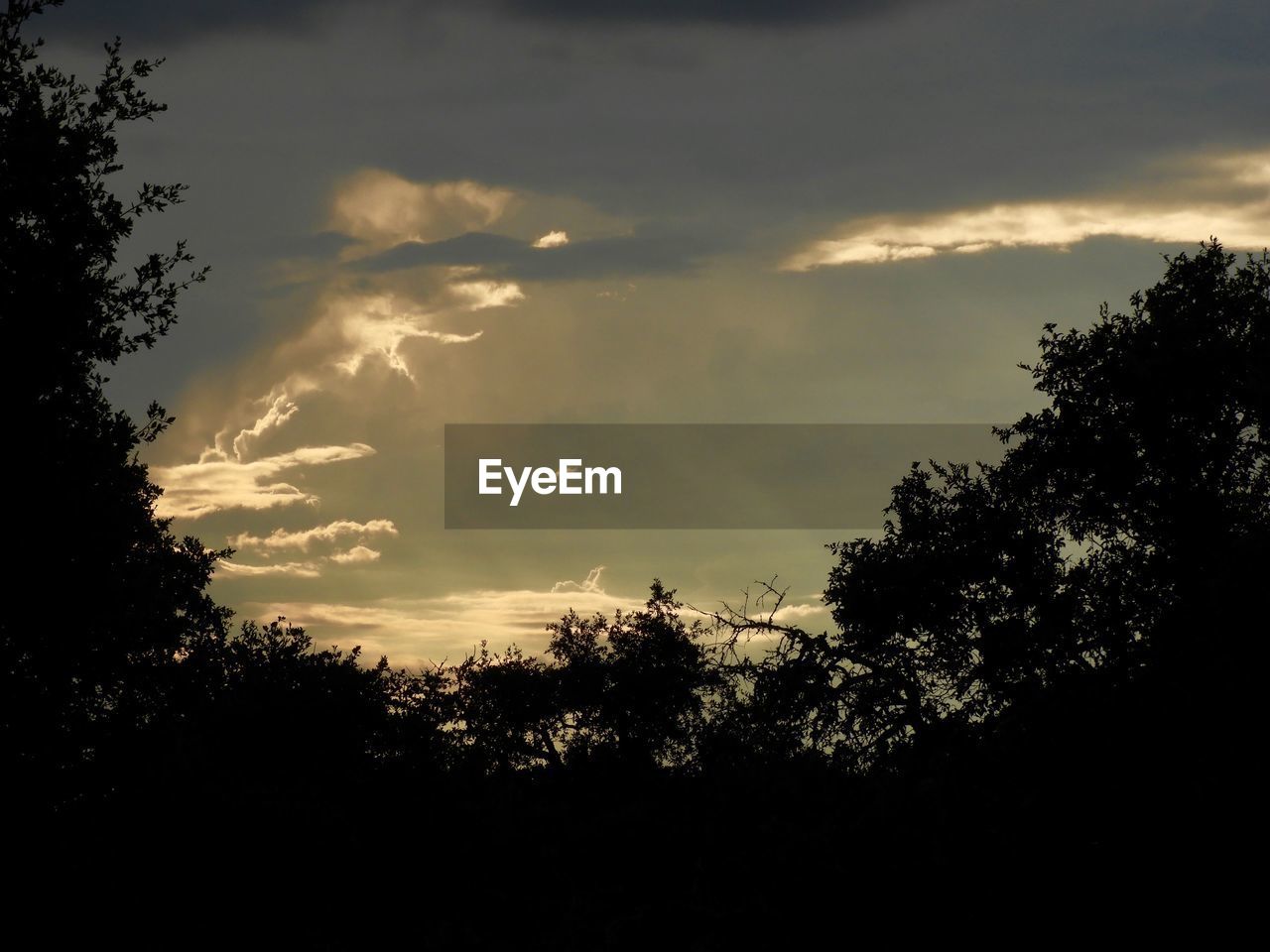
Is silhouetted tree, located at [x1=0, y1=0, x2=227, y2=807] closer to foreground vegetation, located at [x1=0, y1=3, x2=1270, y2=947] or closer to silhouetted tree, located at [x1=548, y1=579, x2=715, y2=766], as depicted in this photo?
foreground vegetation, located at [x1=0, y1=3, x2=1270, y2=947]

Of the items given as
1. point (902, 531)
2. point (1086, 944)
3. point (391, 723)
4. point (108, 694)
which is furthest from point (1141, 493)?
point (108, 694)

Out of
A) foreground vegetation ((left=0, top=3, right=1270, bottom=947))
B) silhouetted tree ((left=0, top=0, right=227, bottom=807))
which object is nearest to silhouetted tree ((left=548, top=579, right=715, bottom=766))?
foreground vegetation ((left=0, top=3, right=1270, bottom=947))

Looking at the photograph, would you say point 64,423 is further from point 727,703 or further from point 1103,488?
point 1103,488

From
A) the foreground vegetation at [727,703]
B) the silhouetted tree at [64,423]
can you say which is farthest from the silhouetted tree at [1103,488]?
the silhouetted tree at [64,423]

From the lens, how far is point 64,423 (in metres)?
18.2

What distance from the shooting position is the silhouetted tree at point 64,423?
17719 millimetres

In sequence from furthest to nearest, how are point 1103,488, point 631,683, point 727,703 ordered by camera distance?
1. point 631,683
2. point 1103,488
3. point 727,703

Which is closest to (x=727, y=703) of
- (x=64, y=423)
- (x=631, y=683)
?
(x=64, y=423)

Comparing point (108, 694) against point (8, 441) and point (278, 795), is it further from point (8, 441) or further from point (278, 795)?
point (278, 795)

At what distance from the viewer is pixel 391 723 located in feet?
75.5

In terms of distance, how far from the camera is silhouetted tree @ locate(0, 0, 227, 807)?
58.1 feet

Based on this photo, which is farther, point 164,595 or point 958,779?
point 164,595

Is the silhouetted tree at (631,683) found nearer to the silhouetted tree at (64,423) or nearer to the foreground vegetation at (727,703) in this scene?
the foreground vegetation at (727,703)

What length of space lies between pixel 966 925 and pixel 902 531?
18.5 meters
